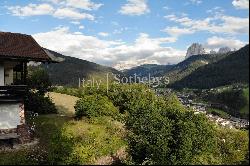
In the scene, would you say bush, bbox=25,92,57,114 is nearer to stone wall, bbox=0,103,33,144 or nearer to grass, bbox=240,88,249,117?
stone wall, bbox=0,103,33,144

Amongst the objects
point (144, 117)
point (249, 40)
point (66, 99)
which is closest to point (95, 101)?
point (144, 117)

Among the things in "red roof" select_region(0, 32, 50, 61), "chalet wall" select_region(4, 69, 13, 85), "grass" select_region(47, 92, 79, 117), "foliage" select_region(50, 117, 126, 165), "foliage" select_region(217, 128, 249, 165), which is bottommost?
"foliage" select_region(217, 128, 249, 165)

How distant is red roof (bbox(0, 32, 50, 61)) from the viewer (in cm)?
2603

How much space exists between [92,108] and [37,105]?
20.3 ft

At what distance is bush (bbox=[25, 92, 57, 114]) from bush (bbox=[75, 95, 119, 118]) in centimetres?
443

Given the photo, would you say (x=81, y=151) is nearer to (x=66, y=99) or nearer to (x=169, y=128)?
(x=169, y=128)

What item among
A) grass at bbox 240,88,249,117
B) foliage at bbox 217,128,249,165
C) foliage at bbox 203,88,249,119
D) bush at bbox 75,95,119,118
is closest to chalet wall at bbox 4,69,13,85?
bush at bbox 75,95,119,118

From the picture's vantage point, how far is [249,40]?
13.3 metres

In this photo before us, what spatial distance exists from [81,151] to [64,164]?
2216 millimetres

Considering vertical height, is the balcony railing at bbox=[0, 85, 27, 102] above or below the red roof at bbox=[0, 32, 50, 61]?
below

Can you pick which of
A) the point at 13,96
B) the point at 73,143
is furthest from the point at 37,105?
the point at 73,143

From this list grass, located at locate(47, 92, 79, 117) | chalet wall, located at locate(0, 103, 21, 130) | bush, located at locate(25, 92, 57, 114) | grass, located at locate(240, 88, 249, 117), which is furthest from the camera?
grass, located at locate(47, 92, 79, 117)

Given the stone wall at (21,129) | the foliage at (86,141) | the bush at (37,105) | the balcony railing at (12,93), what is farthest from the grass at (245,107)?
the bush at (37,105)

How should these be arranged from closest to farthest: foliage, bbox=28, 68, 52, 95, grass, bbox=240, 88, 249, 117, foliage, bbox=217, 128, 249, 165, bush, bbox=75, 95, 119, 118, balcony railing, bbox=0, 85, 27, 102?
grass, bbox=240, 88, 249, 117, balcony railing, bbox=0, 85, 27, 102, foliage, bbox=217, 128, 249, 165, bush, bbox=75, 95, 119, 118, foliage, bbox=28, 68, 52, 95
